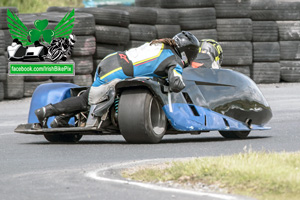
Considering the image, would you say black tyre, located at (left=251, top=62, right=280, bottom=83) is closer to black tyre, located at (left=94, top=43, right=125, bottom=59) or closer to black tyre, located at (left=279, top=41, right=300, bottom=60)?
black tyre, located at (left=279, top=41, right=300, bottom=60)

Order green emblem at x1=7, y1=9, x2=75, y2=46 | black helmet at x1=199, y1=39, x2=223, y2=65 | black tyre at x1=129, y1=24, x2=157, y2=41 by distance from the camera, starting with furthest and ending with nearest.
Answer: black tyre at x1=129, y1=24, x2=157, y2=41
green emblem at x1=7, y1=9, x2=75, y2=46
black helmet at x1=199, y1=39, x2=223, y2=65

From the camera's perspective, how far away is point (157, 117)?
30.3ft

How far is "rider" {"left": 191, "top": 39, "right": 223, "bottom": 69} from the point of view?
33.9ft

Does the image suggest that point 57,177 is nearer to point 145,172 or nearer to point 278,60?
point 145,172

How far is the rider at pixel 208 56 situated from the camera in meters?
10.3

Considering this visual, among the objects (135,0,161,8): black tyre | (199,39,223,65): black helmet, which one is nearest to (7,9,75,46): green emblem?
(135,0,161,8): black tyre

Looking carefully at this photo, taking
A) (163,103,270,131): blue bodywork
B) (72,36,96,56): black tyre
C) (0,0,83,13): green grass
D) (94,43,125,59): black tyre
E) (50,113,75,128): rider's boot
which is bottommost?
(0,0,83,13): green grass

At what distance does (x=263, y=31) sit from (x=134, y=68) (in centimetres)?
1101

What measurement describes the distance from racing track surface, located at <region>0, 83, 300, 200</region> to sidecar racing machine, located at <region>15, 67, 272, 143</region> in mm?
191

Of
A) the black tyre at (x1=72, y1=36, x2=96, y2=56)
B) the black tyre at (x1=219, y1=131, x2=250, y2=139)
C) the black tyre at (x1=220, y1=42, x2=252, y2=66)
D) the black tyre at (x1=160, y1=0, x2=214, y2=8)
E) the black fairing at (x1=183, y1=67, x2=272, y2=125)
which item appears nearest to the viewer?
the black fairing at (x1=183, y1=67, x2=272, y2=125)

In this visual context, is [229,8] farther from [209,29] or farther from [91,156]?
[91,156]

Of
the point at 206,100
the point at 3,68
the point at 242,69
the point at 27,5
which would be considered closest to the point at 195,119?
the point at 206,100

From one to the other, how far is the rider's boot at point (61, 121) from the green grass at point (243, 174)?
3.11 meters

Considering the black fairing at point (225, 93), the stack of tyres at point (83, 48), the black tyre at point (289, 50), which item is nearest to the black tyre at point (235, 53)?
the black tyre at point (289, 50)
